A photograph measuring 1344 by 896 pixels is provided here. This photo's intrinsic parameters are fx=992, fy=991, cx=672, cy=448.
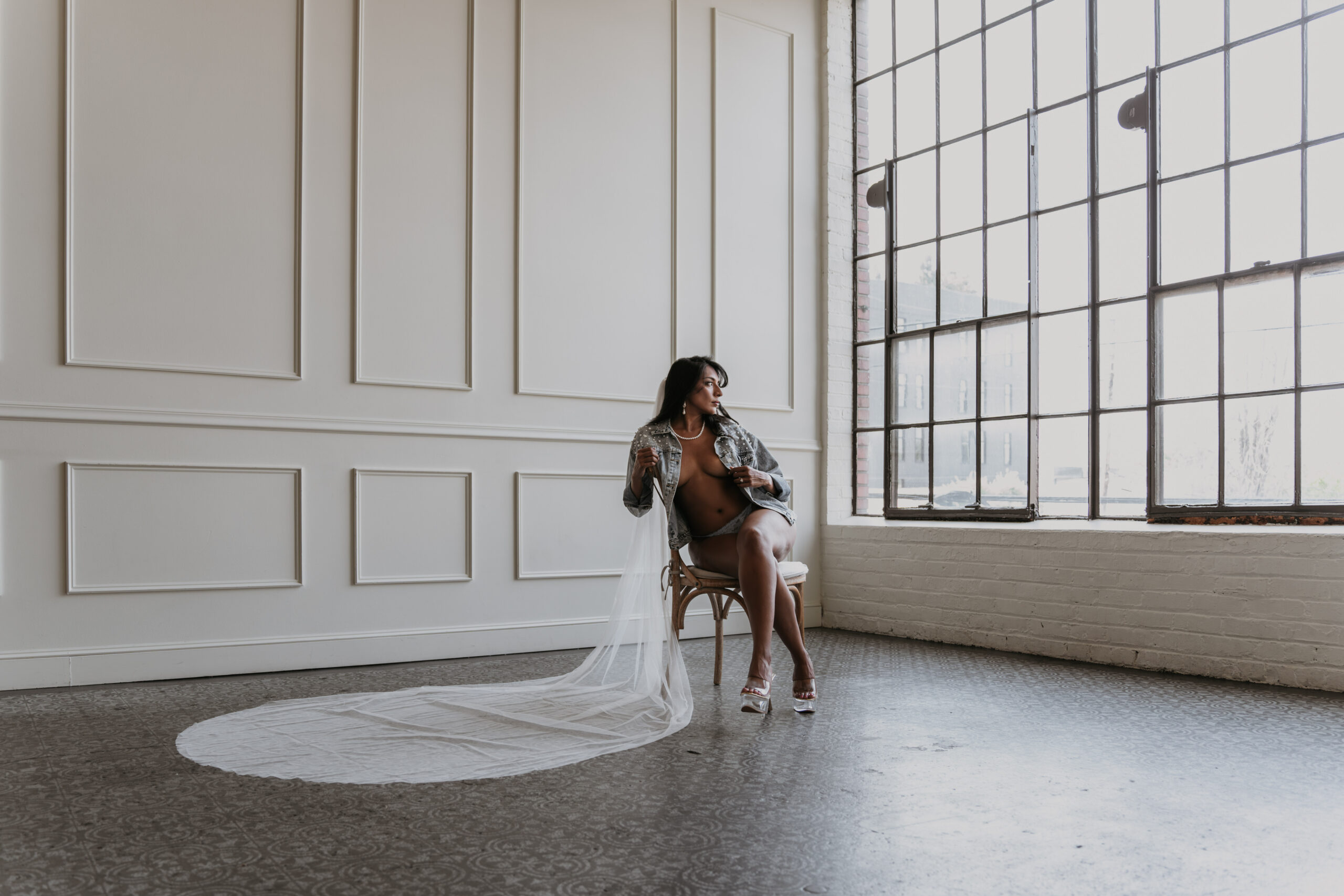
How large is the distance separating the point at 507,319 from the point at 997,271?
242 centimetres

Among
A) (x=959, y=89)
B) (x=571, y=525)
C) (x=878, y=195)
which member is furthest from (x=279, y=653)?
(x=959, y=89)

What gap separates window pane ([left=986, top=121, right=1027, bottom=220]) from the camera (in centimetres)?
483

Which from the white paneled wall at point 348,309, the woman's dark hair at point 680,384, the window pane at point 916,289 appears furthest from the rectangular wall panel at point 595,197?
the window pane at point 916,289

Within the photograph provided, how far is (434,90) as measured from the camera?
14.7ft

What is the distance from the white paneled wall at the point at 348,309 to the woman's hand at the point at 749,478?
1.42 meters

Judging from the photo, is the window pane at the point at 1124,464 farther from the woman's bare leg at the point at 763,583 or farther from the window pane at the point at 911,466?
the woman's bare leg at the point at 763,583

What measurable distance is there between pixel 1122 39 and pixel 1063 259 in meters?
0.99

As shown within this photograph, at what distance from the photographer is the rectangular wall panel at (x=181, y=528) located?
12.2 feet

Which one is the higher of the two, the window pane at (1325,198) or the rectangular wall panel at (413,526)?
the window pane at (1325,198)

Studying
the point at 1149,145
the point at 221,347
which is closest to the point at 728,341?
the point at 1149,145

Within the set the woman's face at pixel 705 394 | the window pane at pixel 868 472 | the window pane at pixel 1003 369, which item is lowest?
the window pane at pixel 868 472

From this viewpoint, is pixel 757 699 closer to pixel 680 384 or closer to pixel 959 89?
pixel 680 384

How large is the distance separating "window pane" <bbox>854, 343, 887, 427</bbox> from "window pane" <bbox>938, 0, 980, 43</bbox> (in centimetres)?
167

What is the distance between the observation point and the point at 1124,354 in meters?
4.38
